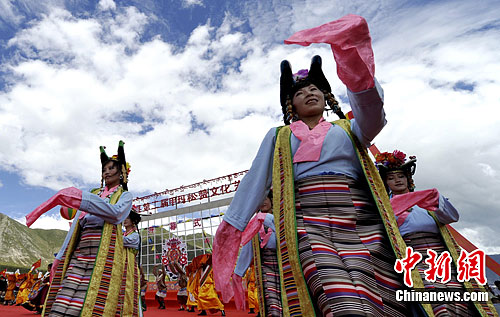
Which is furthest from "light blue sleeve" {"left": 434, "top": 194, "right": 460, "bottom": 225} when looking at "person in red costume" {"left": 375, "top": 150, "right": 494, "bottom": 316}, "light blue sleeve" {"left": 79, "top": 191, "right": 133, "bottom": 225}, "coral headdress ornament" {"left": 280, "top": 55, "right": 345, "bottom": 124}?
"light blue sleeve" {"left": 79, "top": 191, "right": 133, "bottom": 225}

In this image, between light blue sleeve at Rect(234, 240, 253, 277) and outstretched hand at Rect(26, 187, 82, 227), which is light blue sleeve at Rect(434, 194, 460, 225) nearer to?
light blue sleeve at Rect(234, 240, 253, 277)

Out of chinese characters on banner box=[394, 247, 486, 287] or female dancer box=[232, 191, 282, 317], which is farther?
female dancer box=[232, 191, 282, 317]

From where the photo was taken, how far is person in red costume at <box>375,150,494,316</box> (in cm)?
272

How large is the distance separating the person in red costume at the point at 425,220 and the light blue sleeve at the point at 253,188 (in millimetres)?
1156

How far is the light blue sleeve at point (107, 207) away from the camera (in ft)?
10.1

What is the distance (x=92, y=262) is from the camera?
3.34m

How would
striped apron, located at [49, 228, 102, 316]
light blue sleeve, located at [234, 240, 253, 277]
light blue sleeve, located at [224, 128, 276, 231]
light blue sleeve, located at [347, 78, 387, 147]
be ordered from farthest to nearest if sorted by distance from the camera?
light blue sleeve, located at [234, 240, 253, 277]
striped apron, located at [49, 228, 102, 316]
light blue sleeve, located at [224, 128, 276, 231]
light blue sleeve, located at [347, 78, 387, 147]

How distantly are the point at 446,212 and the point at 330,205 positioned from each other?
1.79 metres

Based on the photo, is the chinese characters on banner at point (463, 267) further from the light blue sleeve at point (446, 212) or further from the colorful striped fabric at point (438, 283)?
the light blue sleeve at point (446, 212)

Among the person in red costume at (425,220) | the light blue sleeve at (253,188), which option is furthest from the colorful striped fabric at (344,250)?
the person in red costume at (425,220)

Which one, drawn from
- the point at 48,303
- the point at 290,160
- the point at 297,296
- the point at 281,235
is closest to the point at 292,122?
the point at 290,160

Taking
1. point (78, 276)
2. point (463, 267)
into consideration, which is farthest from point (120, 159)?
point (463, 267)

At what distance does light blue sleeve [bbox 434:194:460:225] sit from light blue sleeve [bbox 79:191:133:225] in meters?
2.73

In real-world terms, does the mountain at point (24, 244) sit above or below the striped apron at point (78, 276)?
above
